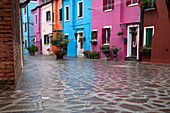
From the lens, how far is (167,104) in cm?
391

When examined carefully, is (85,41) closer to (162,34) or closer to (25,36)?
(162,34)

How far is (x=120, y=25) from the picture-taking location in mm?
16344

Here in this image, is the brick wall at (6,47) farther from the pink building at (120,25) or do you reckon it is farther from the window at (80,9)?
the window at (80,9)

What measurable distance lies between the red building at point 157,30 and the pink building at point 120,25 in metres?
0.88

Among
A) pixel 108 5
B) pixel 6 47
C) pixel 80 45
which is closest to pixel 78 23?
pixel 80 45

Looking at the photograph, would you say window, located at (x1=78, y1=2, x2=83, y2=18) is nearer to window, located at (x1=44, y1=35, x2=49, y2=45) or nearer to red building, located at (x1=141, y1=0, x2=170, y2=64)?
red building, located at (x1=141, y1=0, x2=170, y2=64)

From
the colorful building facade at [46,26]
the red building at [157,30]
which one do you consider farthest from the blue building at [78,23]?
the red building at [157,30]

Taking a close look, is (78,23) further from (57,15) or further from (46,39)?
(46,39)

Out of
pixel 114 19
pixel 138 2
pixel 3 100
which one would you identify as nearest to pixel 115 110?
pixel 3 100

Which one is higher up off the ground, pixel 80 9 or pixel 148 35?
pixel 80 9

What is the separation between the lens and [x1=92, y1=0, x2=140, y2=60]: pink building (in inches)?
603

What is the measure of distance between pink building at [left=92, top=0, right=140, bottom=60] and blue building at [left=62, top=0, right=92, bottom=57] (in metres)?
1.73

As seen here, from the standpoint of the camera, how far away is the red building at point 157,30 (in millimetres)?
12531

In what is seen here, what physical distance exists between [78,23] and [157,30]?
11.5 metres
